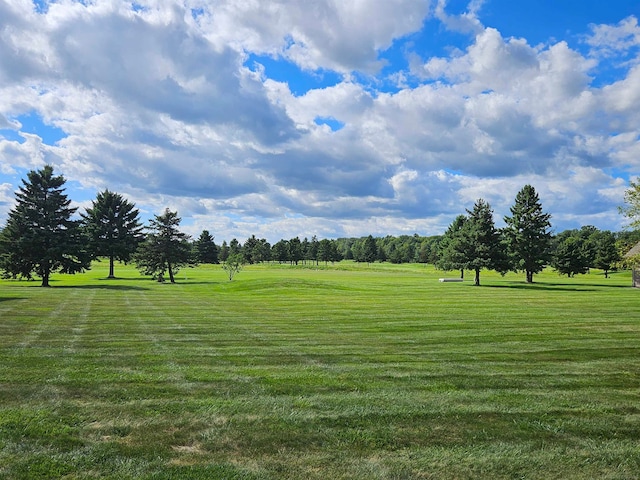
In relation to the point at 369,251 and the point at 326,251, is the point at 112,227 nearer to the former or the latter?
the point at 326,251

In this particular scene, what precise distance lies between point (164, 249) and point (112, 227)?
71.1ft

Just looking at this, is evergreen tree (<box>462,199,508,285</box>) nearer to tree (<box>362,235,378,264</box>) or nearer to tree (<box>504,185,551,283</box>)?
tree (<box>504,185,551,283</box>)

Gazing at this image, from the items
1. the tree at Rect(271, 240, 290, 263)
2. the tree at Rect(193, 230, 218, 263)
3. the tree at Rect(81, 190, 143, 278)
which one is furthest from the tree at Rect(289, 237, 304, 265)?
the tree at Rect(81, 190, 143, 278)

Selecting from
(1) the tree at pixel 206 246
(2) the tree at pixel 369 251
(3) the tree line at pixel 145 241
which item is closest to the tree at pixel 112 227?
(3) the tree line at pixel 145 241

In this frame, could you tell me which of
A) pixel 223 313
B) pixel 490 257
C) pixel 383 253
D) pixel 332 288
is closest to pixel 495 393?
pixel 223 313

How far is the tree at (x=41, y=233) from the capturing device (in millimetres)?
41156

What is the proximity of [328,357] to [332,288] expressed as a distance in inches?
1125

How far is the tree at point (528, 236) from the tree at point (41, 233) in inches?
1906

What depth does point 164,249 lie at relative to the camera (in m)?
52.3

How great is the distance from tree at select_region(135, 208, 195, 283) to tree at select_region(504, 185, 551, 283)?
39.6 m

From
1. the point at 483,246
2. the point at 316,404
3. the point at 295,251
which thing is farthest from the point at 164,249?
the point at 295,251

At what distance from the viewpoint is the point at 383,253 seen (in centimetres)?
16150

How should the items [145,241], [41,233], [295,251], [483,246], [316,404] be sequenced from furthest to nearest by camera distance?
1. [295,251]
2. [145,241]
3. [483,246]
4. [41,233]
5. [316,404]

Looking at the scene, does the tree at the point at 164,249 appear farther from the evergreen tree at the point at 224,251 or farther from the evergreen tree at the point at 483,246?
the evergreen tree at the point at 224,251
